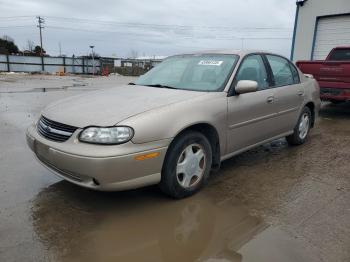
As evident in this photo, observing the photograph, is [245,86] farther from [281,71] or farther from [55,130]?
[55,130]

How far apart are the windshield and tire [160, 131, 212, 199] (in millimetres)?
758

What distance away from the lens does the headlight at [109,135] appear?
300 centimetres

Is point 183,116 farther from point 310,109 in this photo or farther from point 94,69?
point 94,69

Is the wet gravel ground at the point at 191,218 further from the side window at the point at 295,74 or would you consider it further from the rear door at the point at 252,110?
the side window at the point at 295,74

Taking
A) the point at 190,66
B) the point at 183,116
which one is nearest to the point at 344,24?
the point at 190,66

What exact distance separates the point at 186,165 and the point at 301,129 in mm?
3057

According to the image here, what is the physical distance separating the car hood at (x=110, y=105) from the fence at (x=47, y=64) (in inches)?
1352

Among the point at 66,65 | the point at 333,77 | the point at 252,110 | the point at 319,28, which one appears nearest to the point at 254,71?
the point at 252,110

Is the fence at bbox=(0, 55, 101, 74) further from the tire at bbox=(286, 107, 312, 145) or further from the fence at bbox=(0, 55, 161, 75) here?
the tire at bbox=(286, 107, 312, 145)

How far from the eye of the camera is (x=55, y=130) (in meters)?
3.33

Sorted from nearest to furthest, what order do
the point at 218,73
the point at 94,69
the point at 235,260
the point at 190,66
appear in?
the point at 235,260 → the point at 218,73 → the point at 190,66 → the point at 94,69

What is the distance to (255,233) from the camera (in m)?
2.97

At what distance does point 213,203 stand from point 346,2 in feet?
43.5

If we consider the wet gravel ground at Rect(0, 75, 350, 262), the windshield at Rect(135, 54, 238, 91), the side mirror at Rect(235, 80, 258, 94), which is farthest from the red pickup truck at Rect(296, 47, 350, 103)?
the side mirror at Rect(235, 80, 258, 94)
